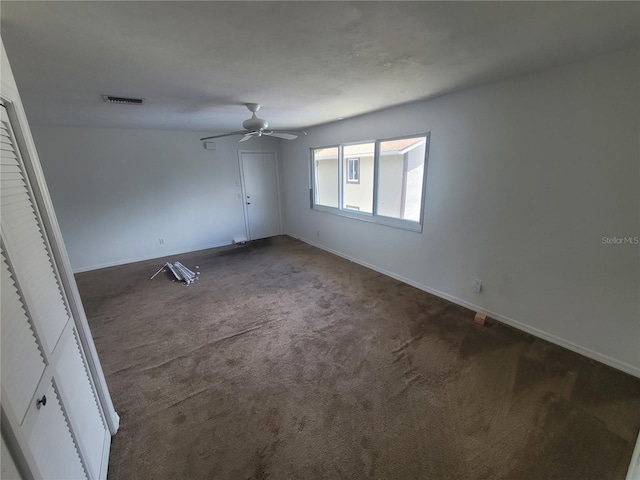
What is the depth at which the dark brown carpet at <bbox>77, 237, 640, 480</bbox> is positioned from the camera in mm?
1517

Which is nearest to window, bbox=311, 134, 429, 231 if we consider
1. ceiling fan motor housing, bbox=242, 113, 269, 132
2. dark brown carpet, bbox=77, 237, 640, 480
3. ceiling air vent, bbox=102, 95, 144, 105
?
dark brown carpet, bbox=77, 237, 640, 480

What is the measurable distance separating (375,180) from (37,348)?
149 inches

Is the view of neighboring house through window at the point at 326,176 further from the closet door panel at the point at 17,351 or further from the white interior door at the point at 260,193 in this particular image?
the closet door panel at the point at 17,351

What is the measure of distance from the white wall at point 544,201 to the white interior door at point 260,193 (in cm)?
344

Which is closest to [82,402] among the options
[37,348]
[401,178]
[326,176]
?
[37,348]

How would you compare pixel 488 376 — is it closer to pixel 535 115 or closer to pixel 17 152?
pixel 535 115

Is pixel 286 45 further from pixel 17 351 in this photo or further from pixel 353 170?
pixel 353 170

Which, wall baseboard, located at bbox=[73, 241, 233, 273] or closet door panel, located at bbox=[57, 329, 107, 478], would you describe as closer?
closet door panel, located at bbox=[57, 329, 107, 478]

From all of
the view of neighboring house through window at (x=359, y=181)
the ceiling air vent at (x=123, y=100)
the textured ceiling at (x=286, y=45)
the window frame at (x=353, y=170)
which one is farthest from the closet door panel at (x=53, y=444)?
the window frame at (x=353, y=170)

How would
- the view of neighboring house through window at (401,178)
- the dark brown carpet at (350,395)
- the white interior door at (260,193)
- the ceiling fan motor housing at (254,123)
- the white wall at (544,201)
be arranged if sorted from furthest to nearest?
the white interior door at (260,193), the view of neighboring house through window at (401,178), the ceiling fan motor housing at (254,123), the white wall at (544,201), the dark brown carpet at (350,395)

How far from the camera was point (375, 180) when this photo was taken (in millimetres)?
3961

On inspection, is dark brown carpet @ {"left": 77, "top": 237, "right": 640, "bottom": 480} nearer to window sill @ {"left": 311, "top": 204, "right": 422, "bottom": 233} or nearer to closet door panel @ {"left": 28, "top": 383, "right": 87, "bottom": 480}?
closet door panel @ {"left": 28, "top": 383, "right": 87, "bottom": 480}

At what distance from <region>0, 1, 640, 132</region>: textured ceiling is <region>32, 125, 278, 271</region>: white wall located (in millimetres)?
1809

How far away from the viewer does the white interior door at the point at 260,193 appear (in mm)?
5809
